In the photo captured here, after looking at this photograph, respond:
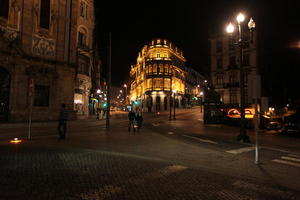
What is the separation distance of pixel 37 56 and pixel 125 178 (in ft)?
71.1

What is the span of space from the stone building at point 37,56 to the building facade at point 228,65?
98.1 feet

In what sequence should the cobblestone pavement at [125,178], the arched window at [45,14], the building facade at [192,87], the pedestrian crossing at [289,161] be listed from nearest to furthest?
the cobblestone pavement at [125,178] < the pedestrian crossing at [289,161] < the arched window at [45,14] < the building facade at [192,87]

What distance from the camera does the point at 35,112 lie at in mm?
20750

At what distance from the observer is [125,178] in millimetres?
5004

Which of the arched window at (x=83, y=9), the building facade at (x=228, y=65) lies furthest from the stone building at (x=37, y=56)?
the building facade at (x=228, y=65)

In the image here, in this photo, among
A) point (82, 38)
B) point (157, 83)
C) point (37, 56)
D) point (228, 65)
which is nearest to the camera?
point (37, 56)

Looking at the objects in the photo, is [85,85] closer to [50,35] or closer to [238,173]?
[50,35]

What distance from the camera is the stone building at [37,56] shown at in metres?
19.5

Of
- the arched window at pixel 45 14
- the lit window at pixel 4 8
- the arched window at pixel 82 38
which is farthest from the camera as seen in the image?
the arched window at pixel 82 38

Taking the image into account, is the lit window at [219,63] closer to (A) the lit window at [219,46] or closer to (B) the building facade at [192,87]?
(A) the lit window at [219,46]

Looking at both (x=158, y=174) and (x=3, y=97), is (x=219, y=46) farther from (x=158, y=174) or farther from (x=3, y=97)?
(x=158, y=174)

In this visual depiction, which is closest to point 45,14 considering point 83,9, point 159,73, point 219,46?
point 83,9

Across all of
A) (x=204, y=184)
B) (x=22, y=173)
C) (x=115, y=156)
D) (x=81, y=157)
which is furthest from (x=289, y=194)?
(x=22, y=173)

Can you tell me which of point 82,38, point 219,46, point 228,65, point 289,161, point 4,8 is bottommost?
point 289,161
